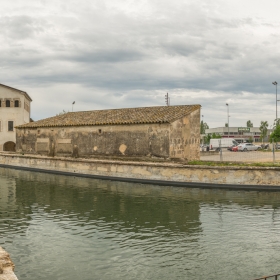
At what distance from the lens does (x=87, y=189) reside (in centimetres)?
2353

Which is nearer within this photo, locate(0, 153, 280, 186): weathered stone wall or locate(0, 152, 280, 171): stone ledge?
locate(0, 153, 280, 186): weathered stone wall

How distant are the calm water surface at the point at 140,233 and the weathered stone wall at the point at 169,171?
60.3 inches

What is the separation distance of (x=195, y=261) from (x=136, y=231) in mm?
3542

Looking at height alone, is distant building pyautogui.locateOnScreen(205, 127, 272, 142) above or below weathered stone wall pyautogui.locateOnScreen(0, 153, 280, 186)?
above

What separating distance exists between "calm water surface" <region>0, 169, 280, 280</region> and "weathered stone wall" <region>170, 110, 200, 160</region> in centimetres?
607

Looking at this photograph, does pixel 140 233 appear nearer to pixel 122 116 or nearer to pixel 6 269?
pixel 6 269

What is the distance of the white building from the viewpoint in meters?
47.4

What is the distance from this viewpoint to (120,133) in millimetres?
30125

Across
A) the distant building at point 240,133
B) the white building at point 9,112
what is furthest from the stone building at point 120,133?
the distant building at point 240,133

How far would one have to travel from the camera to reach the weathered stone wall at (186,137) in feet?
91.4

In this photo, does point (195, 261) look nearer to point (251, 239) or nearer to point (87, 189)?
point (251, 239)

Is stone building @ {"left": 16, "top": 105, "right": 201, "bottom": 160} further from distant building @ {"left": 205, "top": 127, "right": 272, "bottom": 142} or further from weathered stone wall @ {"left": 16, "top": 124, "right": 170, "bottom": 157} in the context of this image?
distant building @ {"left": 205, "top": 127, "right": 272, "bottom": 142}

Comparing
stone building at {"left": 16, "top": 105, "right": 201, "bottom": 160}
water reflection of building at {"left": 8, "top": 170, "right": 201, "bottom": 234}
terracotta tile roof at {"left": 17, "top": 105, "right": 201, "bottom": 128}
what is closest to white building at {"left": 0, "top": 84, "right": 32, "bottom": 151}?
stone building at {"left": 16, "top": 105, "right": 201, "bottom": 160}

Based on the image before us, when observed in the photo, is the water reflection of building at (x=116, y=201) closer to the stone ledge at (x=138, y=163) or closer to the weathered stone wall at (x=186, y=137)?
the stone ledge at (x=138, y=163)
